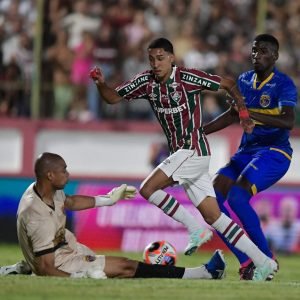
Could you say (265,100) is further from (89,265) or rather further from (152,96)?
(89,265)

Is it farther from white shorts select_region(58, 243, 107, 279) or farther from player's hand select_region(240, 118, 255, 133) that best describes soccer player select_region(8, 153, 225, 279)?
player's hand select_region(240, 118, 255, 133)

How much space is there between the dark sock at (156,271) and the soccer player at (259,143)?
2.93 ft

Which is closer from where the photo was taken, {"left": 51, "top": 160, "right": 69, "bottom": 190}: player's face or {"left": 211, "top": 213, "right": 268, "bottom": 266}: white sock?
{"left": 51, "top": 160, "right": 69, "bottom": 190}: player's face

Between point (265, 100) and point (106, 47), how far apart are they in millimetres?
7260

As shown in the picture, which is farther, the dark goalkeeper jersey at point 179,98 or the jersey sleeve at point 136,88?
the jersey sleeve at point 136,88

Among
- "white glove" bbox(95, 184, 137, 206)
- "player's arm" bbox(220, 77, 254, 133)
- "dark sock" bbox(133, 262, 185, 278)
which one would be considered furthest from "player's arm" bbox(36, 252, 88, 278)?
"player's arm" bbox(220, 77, 254, 133)

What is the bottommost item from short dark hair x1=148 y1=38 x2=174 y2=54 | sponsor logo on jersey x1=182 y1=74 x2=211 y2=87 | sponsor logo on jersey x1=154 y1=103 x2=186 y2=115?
sponsor logo on jersey x1=154 y1=103 x2=186 y2=115

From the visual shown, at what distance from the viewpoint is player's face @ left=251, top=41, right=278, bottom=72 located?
10359 millimetres

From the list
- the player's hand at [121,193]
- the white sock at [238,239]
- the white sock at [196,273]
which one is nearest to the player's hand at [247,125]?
the white sock at [238,239]

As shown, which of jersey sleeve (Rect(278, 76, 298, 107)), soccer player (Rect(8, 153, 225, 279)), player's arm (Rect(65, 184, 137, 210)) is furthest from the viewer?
jersey sleeve (Rect(278, 76, 298, 107))

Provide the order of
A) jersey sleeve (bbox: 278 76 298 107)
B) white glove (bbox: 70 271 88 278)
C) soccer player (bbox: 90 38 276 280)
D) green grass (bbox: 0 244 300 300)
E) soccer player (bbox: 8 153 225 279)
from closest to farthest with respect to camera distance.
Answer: green grass (bbox: 0 244 300 300), soccer player (bbox: 8 153 225 279), white glove (bbox: 70 271 88 278), soccer player (bbox: 90 38 276 280), jersey sleeve (bbox: 278 76 298 107)

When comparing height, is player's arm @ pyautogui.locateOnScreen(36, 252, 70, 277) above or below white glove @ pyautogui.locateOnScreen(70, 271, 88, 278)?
above

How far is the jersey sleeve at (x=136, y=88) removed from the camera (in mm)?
10195

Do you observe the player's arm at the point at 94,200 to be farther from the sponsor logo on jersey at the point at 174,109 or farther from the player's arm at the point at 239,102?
the player's arm at the point at 239,102
